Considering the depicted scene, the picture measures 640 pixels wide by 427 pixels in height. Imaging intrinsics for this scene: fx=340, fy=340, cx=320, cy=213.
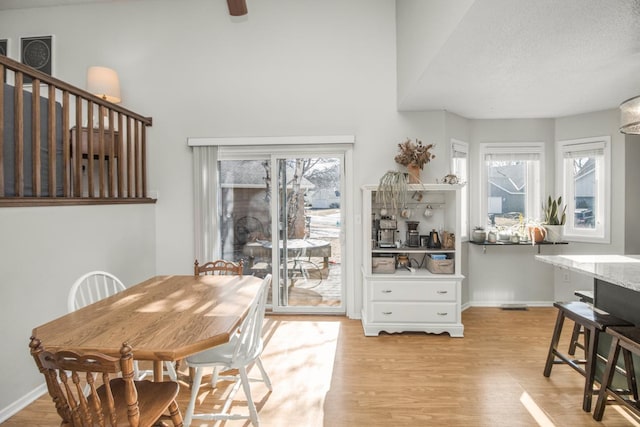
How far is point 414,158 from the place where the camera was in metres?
3.64

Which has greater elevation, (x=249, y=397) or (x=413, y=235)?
(x=413, y=235)

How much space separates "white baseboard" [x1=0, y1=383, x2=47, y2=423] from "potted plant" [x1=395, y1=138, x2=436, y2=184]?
364cm

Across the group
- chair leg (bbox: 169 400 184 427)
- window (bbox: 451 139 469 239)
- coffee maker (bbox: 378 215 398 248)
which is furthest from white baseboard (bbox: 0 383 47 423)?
window (bbox: 451 139 469 239)

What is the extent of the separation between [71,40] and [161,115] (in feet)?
4.74

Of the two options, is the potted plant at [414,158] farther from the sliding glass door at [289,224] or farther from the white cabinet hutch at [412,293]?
the sliding glass door at [289,224]

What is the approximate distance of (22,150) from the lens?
93.2 inches

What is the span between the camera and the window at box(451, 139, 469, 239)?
13.5ft

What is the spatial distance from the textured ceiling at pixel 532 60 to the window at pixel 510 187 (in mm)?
577

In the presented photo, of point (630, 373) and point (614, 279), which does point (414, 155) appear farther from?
point (630, 373)

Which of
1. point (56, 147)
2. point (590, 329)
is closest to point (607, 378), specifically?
point (590, 329)

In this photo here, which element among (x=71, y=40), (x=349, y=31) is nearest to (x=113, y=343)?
(x=349, y=31)

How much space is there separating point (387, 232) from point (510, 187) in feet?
6.08

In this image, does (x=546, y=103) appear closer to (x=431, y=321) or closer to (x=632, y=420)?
(x=431, y=321)

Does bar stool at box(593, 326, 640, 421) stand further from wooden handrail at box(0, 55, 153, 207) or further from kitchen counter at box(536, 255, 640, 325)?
wooden handrail at box(0, 55, 153, 207)
